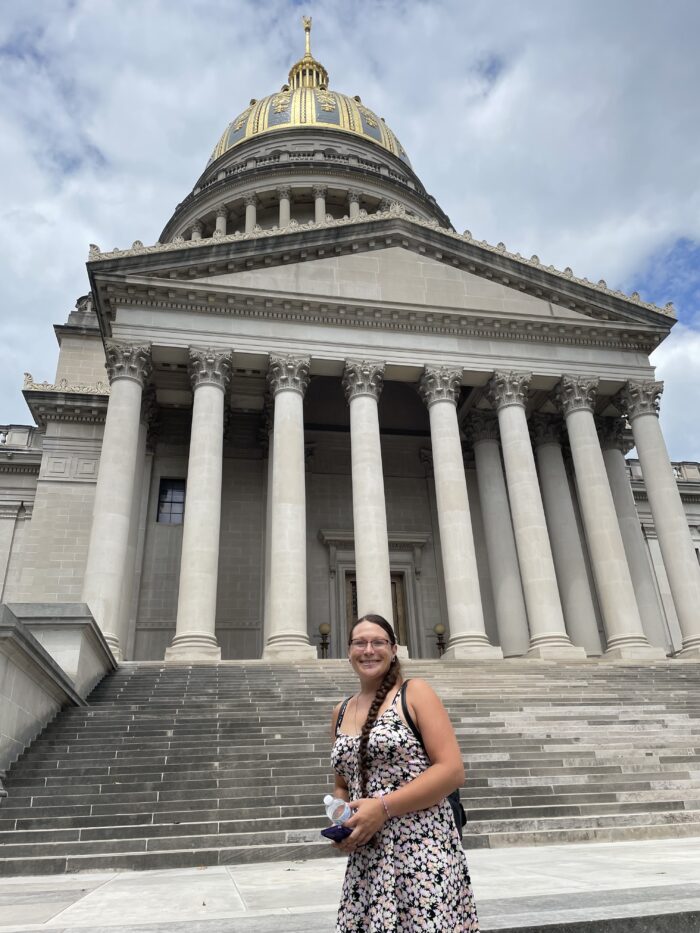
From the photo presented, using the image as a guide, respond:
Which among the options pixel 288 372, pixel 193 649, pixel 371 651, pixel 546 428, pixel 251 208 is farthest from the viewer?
pixel 251 208

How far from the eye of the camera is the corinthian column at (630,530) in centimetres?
2636

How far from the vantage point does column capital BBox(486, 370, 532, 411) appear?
25656 millimetres

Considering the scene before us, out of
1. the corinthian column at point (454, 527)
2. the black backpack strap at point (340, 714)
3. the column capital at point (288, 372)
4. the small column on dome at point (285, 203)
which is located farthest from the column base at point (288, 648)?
the small column on dome at point (285, 203)

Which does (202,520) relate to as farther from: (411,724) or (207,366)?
(411,724)

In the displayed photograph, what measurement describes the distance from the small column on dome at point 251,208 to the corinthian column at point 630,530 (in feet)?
94.0

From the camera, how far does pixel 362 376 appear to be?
966 inches

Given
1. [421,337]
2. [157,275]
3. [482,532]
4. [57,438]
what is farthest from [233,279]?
[482,532]

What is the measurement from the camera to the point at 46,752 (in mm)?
11328

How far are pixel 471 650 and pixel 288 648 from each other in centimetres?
581

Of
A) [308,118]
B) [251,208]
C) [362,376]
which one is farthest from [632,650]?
[308,118]

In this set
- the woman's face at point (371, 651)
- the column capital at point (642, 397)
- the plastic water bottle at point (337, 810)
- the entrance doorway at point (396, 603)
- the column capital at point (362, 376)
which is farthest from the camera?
the entrance doorway at point (396, 603)

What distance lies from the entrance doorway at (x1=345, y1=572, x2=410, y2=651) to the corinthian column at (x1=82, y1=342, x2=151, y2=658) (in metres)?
10.2

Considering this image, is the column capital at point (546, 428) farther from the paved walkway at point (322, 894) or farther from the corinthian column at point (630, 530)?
the paved walkway at point (322, 894)

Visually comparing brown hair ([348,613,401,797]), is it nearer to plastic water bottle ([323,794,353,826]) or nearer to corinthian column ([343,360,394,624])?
plastic water bottle ([323,794,353,826])
